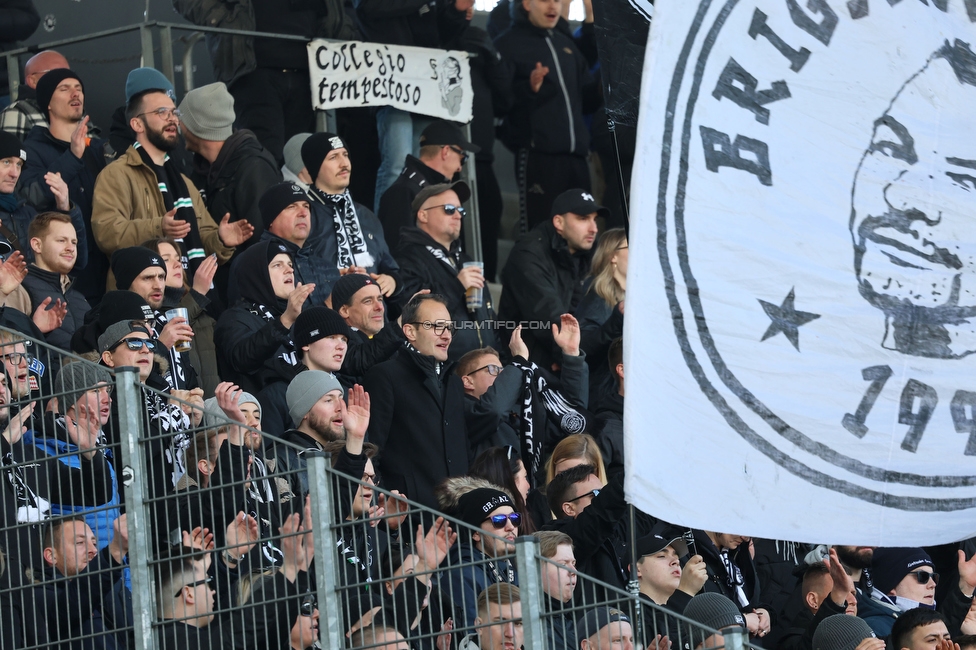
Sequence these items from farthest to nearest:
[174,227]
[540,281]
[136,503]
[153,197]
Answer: [540,281], [153,197], [174,227], [136,503]

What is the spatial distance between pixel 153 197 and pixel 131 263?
123 cm

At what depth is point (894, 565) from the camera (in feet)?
30.1

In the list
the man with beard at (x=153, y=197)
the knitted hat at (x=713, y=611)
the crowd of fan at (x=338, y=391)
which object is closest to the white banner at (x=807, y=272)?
the crowd of fan at (x=338, y=391)

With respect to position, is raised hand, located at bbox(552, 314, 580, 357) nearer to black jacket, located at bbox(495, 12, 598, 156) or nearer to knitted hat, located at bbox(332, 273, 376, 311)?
knitted hat, located at bbox(332, 273, 376, 311)

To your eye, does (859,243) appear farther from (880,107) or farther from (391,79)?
(391,79)

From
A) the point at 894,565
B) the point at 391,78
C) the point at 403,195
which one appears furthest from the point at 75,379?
the point at 391,78

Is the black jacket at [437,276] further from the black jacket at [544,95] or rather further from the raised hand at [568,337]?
the black jacket at [544,95]

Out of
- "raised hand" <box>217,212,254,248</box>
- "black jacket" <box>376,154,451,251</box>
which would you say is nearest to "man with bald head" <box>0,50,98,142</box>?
"raised hand" <box>217,212,254,248</box>

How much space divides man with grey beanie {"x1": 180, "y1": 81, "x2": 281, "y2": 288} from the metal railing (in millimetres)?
4478

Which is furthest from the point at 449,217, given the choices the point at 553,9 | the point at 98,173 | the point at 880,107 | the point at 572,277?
the point at 880,107

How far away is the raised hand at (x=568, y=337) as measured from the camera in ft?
32.4

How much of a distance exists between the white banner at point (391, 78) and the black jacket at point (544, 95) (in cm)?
75

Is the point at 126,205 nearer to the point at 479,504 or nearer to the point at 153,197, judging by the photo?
the point at 153,197

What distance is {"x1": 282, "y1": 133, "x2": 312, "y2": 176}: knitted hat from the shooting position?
1094cm
